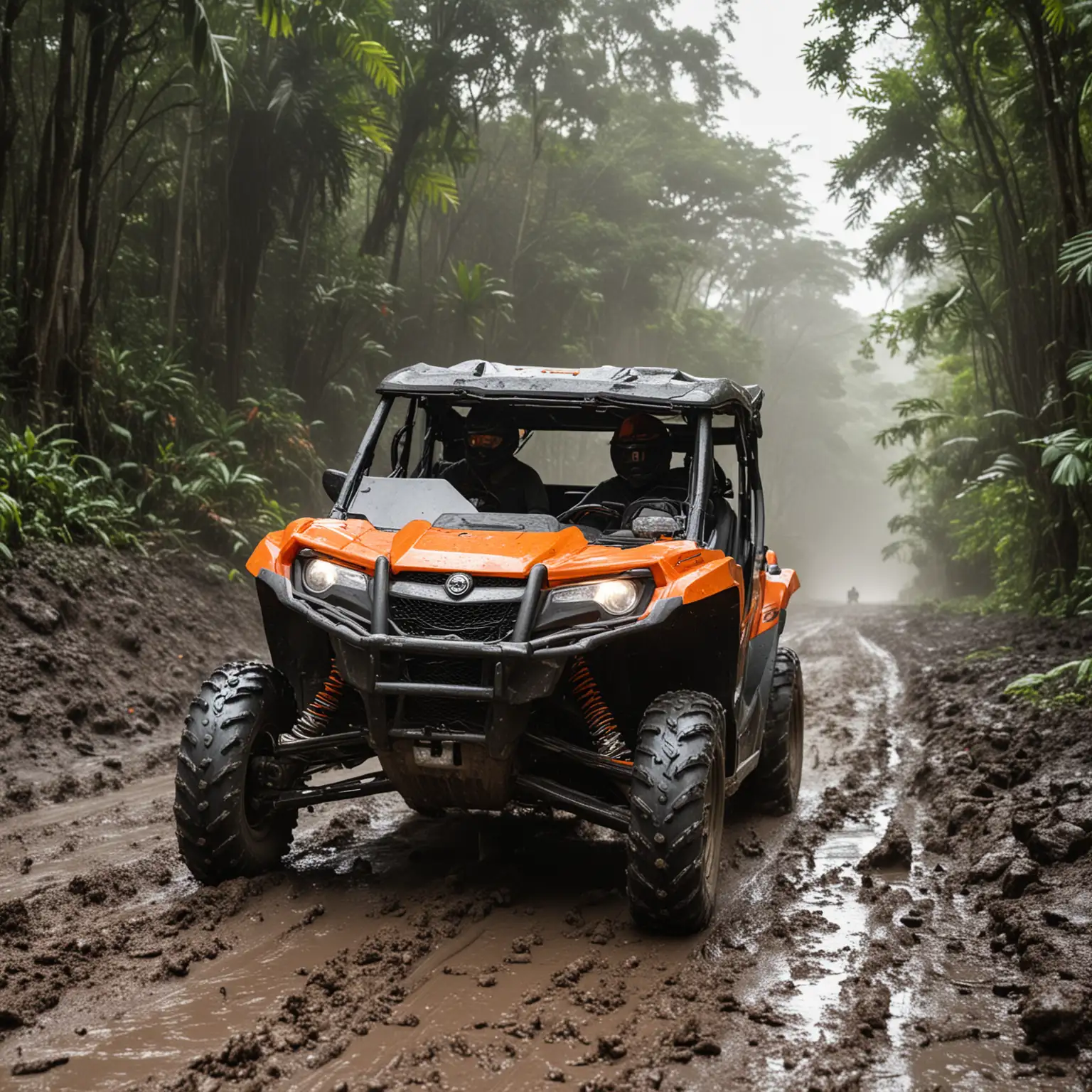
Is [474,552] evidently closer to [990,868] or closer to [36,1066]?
[36,1066]

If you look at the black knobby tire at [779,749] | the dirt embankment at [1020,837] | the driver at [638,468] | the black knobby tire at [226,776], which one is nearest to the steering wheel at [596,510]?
the driver at [638,468]

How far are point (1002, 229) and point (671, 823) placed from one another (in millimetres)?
14126

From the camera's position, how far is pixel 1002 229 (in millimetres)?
15891

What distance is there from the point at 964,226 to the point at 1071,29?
7.81m

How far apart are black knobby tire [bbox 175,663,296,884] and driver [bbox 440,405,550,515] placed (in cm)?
151

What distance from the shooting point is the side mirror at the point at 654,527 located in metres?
4.94

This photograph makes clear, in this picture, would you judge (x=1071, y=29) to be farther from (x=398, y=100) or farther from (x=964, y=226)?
(x=398, y=100)

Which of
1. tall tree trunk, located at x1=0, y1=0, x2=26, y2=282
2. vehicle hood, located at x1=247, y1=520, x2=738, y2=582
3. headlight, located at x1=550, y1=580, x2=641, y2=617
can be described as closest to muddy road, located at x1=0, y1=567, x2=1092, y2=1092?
headlight, located at x1=550, y1=580, x2=641, y2=617

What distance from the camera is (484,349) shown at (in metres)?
24.9

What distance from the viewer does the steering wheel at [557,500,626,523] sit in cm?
557

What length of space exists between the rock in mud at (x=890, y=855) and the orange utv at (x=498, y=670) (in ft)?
2.30

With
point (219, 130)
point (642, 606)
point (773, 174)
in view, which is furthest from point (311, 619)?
point (773, 174)

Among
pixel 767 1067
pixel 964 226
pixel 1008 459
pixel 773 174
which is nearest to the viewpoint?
pixel 767 1067

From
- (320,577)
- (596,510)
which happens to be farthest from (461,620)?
(596,510)
